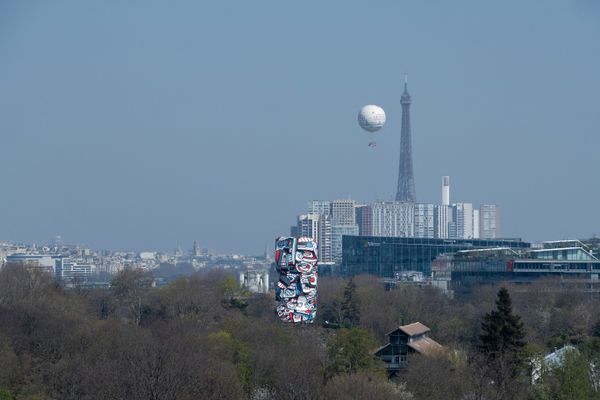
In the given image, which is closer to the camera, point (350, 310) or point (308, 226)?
point (350, 310)

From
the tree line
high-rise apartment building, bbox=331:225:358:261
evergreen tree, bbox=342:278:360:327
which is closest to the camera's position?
the tree line

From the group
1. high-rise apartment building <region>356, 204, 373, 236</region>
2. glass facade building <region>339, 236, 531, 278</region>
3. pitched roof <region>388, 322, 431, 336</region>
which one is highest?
high-rise apartment building <region>356, 204, 373, 236</region>

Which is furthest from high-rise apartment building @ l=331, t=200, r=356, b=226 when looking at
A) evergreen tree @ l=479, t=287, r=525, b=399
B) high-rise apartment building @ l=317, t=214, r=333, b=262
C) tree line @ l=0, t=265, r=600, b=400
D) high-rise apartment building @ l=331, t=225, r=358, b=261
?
evergreen tree @ l=479, t=287, r=525, b=399

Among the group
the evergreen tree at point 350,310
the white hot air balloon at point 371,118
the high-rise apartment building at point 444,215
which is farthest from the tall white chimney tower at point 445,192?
the evergreen tree at point 350,310

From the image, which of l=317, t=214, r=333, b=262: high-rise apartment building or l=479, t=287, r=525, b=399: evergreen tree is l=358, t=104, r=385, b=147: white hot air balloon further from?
l=479, t=287, r=525, b=399: evergreen tree

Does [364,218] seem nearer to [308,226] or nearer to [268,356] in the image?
[308,226]

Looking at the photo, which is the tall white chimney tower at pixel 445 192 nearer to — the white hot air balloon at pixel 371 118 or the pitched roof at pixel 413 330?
the white hot air balloon at pixel 371 118

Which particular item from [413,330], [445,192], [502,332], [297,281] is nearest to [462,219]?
[445,192]
